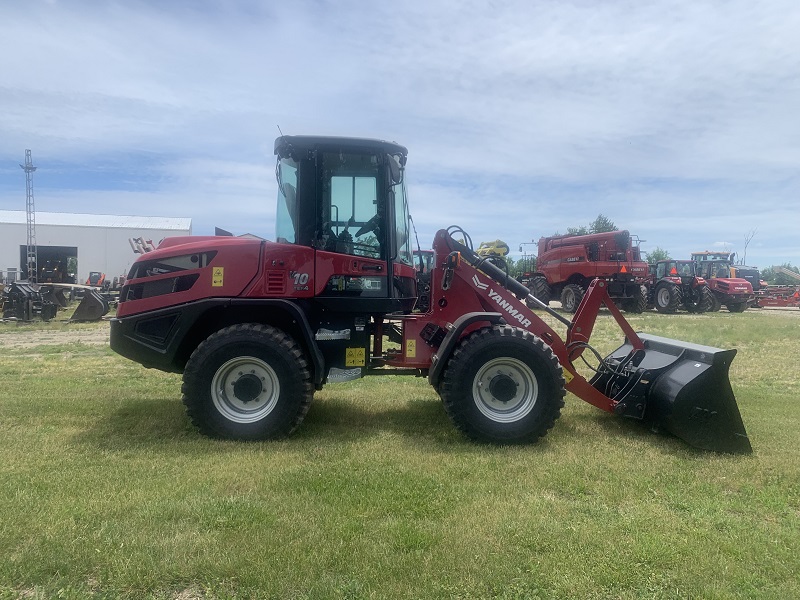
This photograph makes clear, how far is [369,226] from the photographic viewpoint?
18.8 feet

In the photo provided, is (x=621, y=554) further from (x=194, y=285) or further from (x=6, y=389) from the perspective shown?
(x=6, y=389)

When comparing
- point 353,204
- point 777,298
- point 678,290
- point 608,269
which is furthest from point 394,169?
point 777,298

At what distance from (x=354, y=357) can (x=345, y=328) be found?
0.30 meters

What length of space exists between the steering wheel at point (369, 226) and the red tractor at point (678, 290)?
2032 cm

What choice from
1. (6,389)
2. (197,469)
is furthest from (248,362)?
(6,389)

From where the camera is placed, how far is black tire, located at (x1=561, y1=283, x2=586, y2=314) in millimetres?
21922

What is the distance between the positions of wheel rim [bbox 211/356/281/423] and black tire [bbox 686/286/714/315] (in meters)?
22.9

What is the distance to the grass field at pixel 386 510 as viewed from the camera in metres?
2.95

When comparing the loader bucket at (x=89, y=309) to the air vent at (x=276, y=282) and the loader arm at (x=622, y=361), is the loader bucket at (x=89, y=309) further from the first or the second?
the loader arm at (x=622, y=361)

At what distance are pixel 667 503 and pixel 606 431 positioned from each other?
1.81 metres

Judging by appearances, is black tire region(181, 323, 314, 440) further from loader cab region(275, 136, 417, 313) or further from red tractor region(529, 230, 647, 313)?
red tractor region(529, 230, 647, 313)

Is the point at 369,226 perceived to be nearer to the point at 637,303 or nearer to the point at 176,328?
the point at 176,328

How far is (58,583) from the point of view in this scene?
290 centimetres

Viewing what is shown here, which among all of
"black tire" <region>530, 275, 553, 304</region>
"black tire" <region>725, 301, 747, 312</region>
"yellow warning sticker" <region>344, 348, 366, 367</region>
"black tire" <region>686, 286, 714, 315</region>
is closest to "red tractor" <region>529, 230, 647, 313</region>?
"black tire" <region>530, 275, 553, 304</region>
